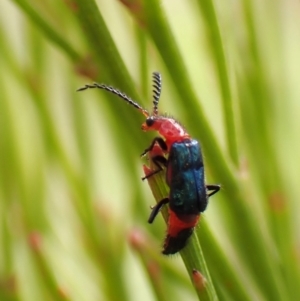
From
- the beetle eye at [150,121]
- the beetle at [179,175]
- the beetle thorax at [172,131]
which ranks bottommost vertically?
the beetle at [179,175]

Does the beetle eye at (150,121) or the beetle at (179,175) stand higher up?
the beetle eye at (150,121)

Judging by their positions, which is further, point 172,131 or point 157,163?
point 172,131

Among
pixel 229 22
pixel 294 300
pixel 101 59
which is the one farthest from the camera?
pixel 229 22

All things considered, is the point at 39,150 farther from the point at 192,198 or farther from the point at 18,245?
the point at 192,198

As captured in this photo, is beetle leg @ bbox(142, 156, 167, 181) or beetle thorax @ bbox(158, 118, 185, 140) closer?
beetle leg @ bbox(142, 156, 167, 181)

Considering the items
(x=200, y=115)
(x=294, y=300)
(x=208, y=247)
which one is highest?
(x=200, y=115)

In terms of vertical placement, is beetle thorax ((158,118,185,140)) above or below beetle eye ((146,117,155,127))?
below

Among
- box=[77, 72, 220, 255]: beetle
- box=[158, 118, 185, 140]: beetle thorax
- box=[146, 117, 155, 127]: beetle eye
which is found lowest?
box=[77, 72, 220, 255]: beetle

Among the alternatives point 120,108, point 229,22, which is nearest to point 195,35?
point 229,22
